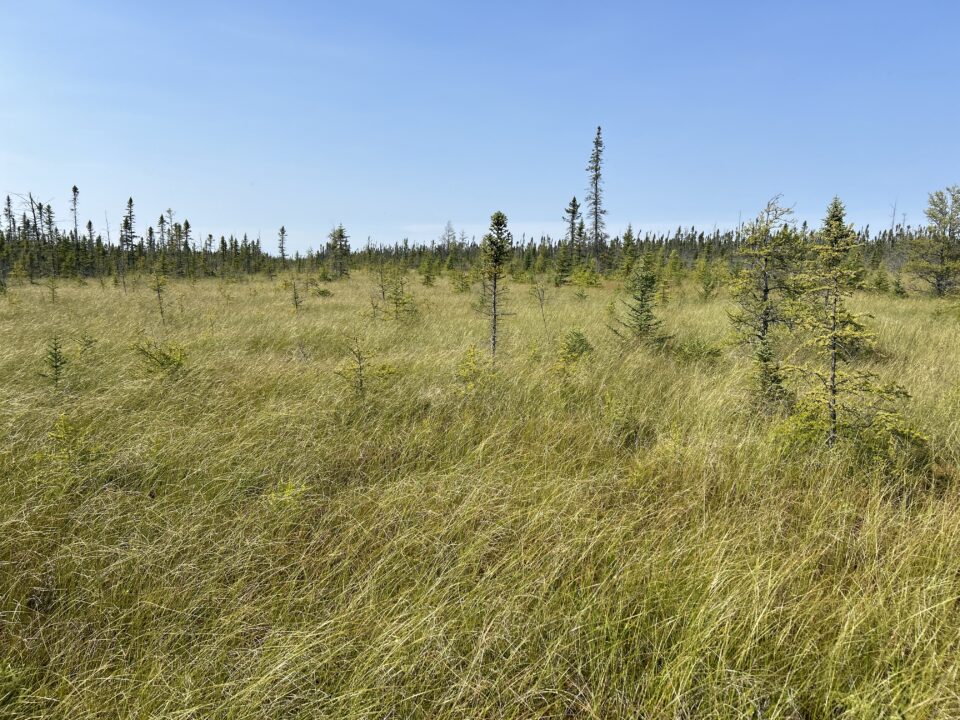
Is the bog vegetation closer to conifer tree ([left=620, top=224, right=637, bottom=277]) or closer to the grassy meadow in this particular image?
the grassy meadow

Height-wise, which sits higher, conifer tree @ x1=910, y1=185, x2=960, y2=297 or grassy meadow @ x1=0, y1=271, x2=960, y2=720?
conifer tree @ x1=910, y1=185, x2=960, y2=297

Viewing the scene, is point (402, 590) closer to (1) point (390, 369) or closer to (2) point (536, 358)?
A: (1) point (390, 369)

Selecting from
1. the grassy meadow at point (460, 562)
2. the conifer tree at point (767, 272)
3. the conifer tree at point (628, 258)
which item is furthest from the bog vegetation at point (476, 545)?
the conifer tree at point (628, 258)

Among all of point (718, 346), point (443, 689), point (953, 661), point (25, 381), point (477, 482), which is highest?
point (718, 346)

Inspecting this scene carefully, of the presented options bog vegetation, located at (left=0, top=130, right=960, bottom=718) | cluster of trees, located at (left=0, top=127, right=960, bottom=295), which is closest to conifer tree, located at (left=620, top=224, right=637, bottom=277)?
cluster of trees, located at (left=0, top=127, right=960, bottom=295)

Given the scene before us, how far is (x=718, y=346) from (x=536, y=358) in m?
2.92

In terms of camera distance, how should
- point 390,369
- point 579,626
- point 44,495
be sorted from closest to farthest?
point 579,626 < point 44,495 < point 390,369

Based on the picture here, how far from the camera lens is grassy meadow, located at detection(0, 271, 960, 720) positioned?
1.65 meters

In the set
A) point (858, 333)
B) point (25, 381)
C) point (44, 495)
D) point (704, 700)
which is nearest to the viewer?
point (704, 700)

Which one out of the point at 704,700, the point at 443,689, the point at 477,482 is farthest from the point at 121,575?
the point at 704,700

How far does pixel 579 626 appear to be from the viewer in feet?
6.08

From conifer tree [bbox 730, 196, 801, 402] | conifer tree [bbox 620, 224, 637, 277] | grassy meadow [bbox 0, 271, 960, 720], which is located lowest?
grassy meadow [bbox 0, 271, 960, 720]

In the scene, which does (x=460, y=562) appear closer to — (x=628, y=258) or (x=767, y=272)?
(x=767, y=272)

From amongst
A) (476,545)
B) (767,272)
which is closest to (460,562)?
(476,545)
